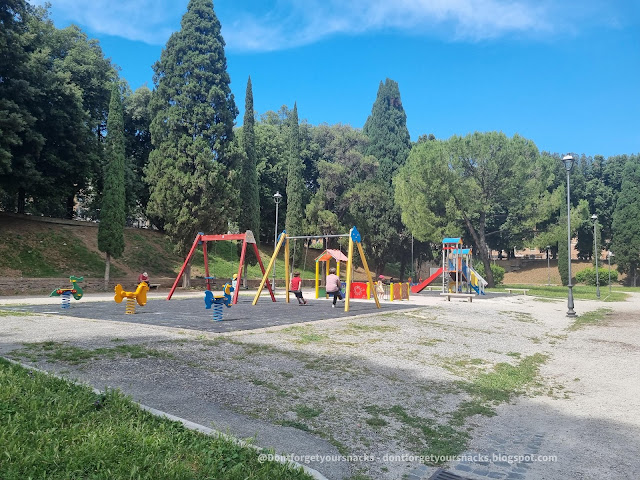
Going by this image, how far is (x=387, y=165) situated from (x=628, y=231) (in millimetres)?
29030

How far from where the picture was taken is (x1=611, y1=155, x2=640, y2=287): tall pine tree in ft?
177

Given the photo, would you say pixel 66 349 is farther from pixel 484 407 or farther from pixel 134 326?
pixel 484 407

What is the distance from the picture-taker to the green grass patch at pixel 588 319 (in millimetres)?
16031


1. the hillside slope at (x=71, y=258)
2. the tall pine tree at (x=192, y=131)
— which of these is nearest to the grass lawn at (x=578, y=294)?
the hillside slope at (x=71, y=258)

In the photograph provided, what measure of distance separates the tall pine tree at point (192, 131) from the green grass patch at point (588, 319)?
69.7 feet

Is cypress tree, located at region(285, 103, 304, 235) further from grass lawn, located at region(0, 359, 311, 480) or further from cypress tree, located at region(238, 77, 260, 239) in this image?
grass lawn, located at region(0, 359, 311, 480)

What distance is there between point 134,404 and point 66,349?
376 centimetres

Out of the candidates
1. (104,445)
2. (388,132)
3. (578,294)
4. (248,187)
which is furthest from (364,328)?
(388,132)

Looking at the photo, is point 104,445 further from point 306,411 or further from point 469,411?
point 469,411

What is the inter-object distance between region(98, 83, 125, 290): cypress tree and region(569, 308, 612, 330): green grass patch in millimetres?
23609

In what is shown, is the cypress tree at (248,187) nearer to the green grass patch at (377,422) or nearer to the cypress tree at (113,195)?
the cypress tree at (113,195)

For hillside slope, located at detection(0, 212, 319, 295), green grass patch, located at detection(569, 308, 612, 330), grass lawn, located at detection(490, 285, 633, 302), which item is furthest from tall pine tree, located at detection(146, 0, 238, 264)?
grass lawn, located at detection(490, 285, 633, 302)

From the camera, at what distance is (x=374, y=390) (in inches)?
257

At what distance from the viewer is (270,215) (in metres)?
47.6
